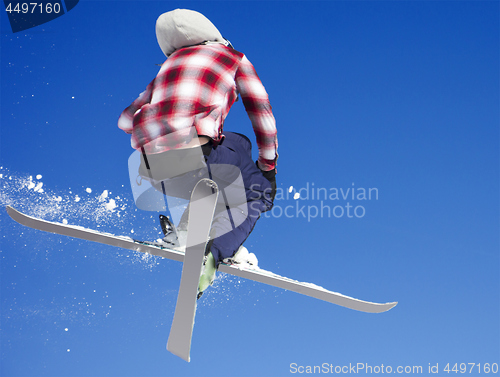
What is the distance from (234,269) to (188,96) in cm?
132

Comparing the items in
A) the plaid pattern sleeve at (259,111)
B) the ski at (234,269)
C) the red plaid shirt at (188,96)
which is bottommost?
the ski at (234,269)

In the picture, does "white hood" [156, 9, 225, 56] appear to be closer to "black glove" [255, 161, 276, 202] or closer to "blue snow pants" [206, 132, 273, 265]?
"blue snow pants" [206, 132, 273, 265]

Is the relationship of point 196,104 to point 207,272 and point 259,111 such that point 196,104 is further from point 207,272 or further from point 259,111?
point 207,272

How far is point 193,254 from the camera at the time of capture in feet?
9.00

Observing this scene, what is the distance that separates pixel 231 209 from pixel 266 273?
694mm

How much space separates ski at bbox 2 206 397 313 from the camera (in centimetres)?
330

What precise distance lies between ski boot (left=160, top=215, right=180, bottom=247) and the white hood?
122cm

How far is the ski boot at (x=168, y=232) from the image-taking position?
327cm

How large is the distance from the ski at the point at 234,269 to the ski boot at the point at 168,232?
0.04m

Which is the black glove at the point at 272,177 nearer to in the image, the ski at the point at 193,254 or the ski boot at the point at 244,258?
the ski boot at the point at 244,258

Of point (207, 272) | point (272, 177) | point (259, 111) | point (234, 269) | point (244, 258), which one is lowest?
point (207, 272)

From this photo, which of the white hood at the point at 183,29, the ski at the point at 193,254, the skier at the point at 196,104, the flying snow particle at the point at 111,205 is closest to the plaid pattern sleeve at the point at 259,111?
the skier at the point at 196,104

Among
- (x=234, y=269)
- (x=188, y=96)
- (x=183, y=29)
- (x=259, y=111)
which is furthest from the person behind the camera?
(x=234, y=269)

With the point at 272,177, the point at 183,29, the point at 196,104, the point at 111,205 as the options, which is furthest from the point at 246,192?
the point at 111,205
